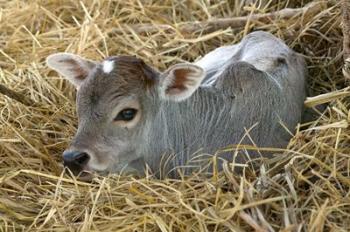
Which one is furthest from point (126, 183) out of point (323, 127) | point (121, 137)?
point (323, 127)

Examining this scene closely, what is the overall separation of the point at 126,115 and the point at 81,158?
1.46 feet

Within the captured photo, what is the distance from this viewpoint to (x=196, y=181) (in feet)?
17.4

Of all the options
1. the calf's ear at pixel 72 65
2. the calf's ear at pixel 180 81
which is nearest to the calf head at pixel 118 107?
the calf's ear at pixel 180 81

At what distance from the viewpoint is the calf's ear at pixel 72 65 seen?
5.73m

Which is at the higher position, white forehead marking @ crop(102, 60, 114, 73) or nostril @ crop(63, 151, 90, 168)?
white forehead marking @ crop(102, 60, 114, 73)

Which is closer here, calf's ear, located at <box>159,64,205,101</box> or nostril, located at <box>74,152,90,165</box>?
nostril, located at <box>74,152,90,165</box>

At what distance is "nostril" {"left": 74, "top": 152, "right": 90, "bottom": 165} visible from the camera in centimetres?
526

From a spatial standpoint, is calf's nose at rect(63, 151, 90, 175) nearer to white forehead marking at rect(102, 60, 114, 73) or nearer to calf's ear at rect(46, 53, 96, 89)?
white forehead marking at rect(102, 60, 114, 73)

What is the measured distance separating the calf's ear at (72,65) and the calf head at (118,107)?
156mm

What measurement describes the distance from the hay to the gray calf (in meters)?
0.24

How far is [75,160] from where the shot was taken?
17.3 feet

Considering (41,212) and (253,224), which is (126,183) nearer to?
(41,212)

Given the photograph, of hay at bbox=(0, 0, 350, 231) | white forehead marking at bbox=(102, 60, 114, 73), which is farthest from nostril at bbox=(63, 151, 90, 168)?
white forehead marking at bbox=(102, 60, 114, 73)

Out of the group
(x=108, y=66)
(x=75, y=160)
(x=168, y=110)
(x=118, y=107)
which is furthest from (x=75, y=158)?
(x=168, y=110)
